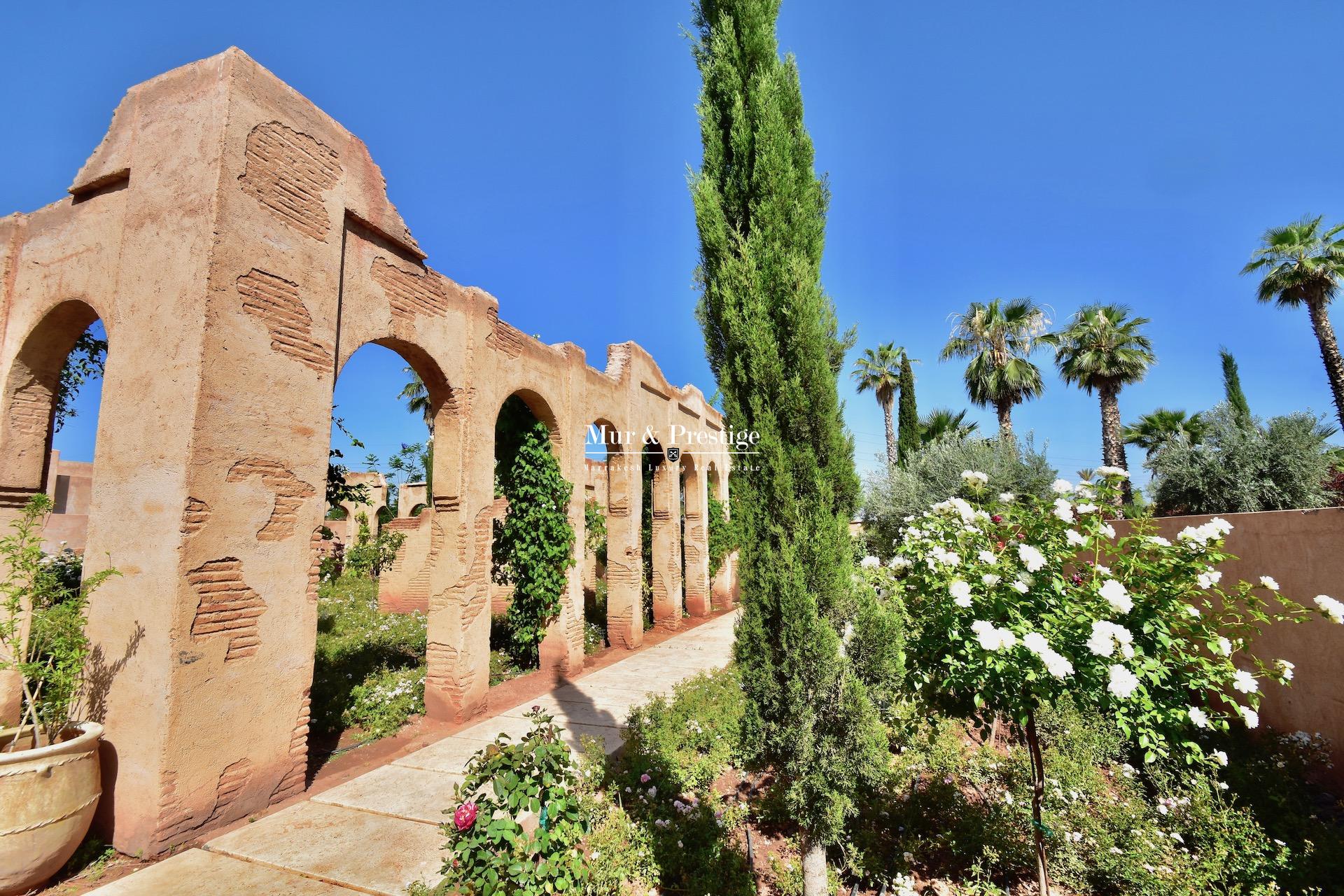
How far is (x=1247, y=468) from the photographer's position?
1198 cm

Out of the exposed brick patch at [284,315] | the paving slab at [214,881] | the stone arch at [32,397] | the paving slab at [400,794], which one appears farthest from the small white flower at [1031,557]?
the stone arch at [32,397]

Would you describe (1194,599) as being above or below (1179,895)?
above

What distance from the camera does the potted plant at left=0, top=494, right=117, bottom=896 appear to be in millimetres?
3279

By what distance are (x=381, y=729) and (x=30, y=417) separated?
4696 millimetres

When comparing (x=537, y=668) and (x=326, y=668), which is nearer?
(x=326, y=668)

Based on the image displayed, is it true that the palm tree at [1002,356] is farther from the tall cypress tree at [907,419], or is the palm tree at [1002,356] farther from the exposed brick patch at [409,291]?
the exposed brick patch at [409,291]

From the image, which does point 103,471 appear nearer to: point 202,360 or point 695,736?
point 202,360

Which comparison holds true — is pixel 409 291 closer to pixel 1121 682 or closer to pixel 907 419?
pixel 1121 682

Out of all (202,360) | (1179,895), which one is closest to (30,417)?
(202,360)

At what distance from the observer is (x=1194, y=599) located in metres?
4.55

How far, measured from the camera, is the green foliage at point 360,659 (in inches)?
253

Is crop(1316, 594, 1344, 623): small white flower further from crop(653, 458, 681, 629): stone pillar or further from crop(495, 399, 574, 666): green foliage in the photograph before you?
crop(653, 458, 681, 629): stone pillar

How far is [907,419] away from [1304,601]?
852 inches

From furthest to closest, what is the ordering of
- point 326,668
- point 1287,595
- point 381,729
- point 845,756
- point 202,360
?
1. point 326,668
2. point 381,729
3. point 1287,595
4. point 202,360
5. point 845,756
